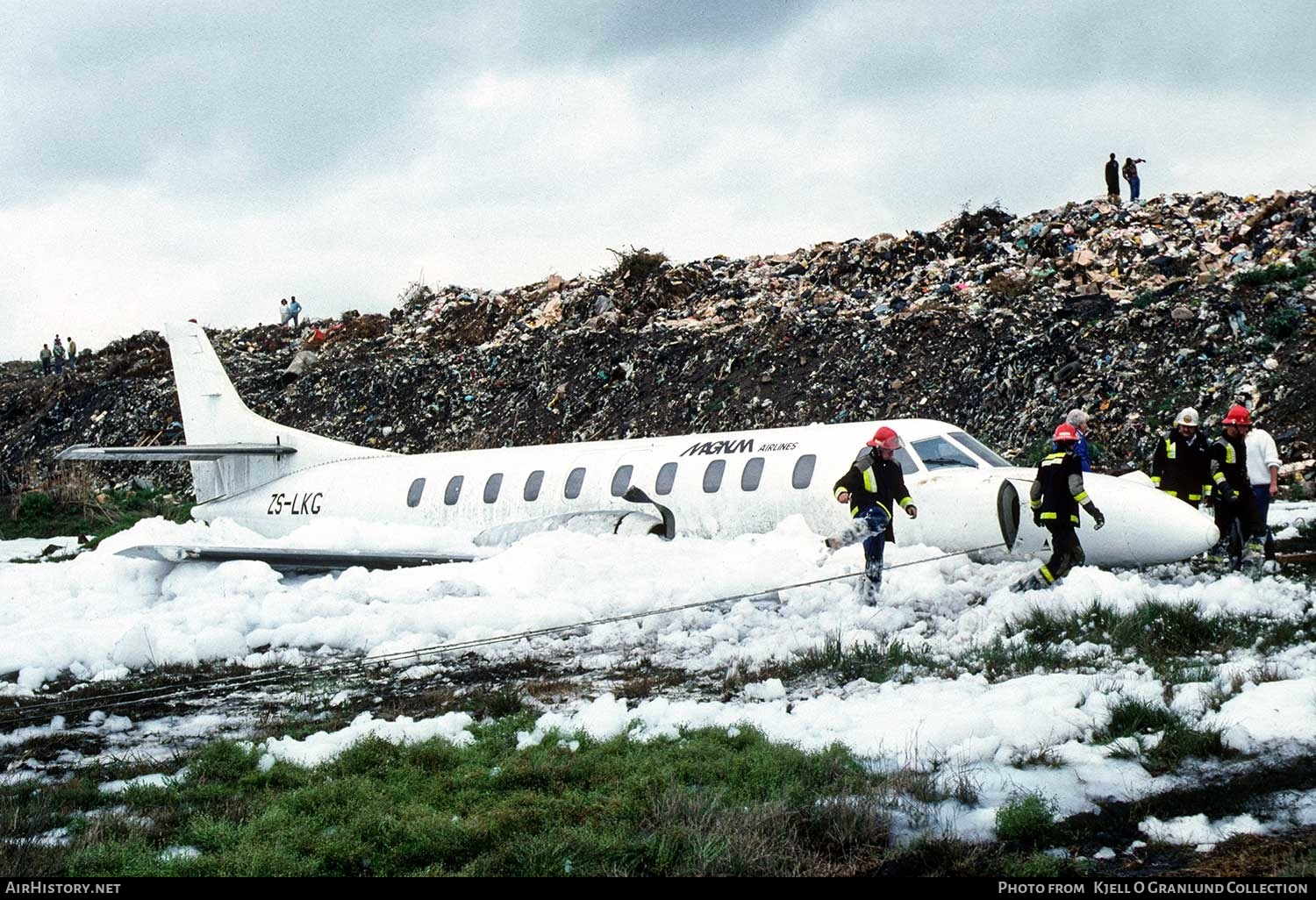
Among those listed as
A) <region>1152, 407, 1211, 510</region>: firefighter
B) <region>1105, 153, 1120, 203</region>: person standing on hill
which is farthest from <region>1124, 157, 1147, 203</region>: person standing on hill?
<region>1152, 407, 1211, 510</region>: firefighter

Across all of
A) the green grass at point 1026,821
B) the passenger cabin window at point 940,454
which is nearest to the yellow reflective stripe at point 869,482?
the passenger cabin window at point 940,454

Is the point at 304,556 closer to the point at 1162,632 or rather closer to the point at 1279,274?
the point at 1162,632

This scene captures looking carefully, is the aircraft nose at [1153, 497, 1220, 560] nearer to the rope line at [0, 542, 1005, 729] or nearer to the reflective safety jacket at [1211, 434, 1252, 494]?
the reflective safety jacket at [1211, 434, 1252, 494]

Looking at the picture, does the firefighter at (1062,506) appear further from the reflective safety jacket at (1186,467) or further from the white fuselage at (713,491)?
the reflective safety jacket at (1186,467)

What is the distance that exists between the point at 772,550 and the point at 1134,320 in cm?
1533

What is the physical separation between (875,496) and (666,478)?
3.98 metres

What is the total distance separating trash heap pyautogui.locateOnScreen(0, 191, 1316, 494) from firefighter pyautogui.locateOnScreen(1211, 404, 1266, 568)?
8.03 metres

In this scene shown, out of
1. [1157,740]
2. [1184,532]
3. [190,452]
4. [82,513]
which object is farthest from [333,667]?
[82,513]

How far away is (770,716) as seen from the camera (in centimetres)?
838

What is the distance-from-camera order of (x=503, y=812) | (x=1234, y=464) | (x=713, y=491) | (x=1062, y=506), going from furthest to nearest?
(x=713, y=491), (x=1234, y=464), (x=1062, y=506), (x=503, y=812)

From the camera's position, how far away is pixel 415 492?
61.9 feet

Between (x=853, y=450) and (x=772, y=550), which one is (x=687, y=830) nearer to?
(x=772, y=550)

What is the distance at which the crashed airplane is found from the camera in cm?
1332

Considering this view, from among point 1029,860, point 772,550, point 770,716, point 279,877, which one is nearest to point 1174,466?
point 772,550
